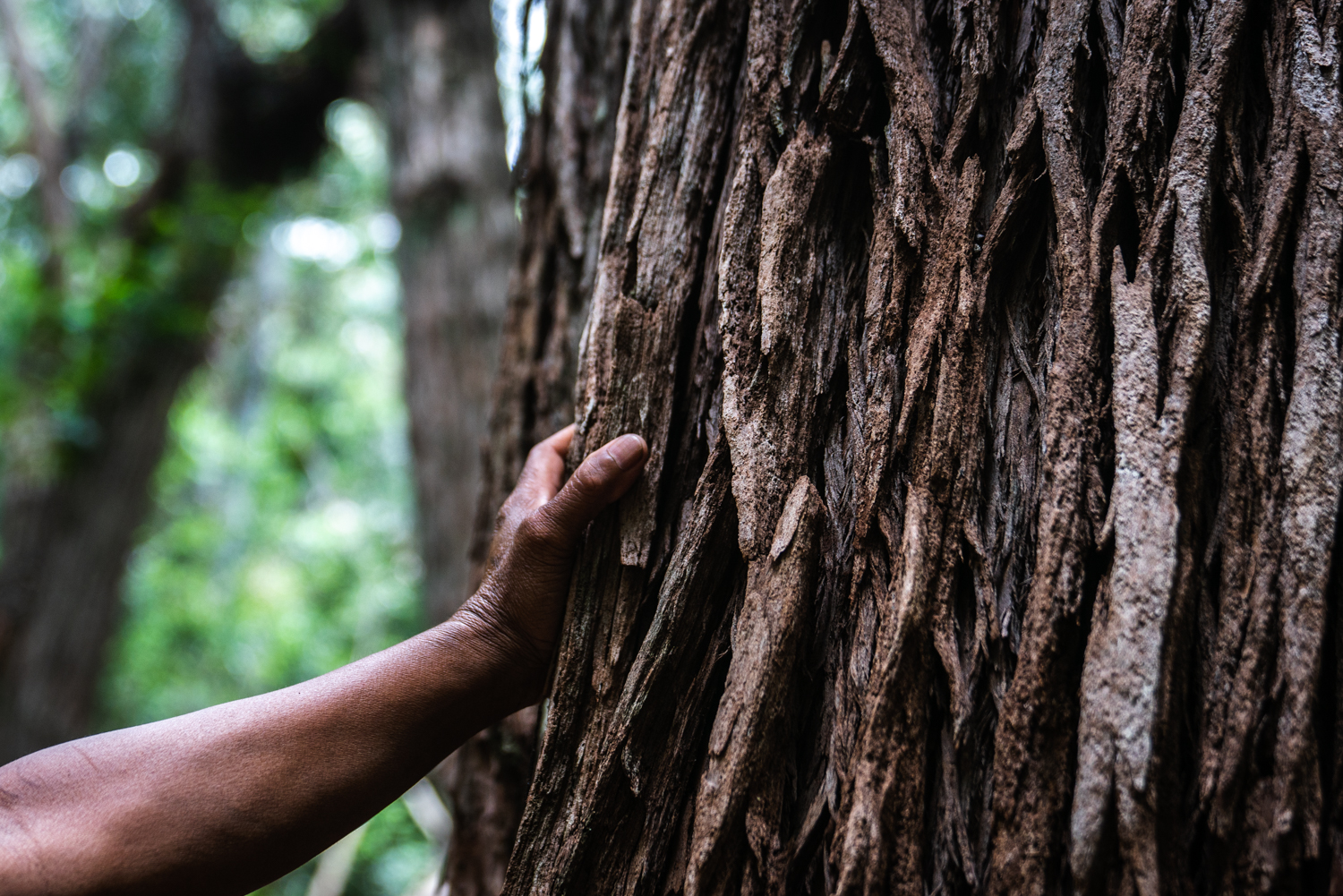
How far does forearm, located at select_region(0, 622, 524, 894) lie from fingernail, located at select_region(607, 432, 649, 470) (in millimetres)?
352

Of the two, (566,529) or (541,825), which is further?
(566,529)

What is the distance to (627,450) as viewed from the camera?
42.3 inches

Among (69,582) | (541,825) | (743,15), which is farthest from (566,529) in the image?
(69,582)

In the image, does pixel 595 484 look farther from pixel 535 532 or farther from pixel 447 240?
pixel 447 240

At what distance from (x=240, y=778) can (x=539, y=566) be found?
48 centimetres

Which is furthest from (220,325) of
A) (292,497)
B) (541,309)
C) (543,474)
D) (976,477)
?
(292,497)

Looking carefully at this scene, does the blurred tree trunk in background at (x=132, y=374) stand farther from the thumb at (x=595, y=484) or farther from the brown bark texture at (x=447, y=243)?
the thumb at (x=595, y=484)

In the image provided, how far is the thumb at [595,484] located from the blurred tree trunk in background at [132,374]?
14.7 ft

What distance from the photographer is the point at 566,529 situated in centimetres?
110

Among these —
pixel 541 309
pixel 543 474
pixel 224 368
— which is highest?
pixel 541 309

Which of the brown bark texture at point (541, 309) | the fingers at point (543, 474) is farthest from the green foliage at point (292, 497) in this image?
the fingers at point (543, 474)

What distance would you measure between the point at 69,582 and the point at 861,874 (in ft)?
16.9

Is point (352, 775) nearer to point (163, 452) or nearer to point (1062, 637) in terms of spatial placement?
point (1062, 637)

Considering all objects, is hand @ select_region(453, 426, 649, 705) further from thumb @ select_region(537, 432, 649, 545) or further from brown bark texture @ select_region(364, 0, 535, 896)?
brown bark texture @ select_region(364, 0, 535, 896)
